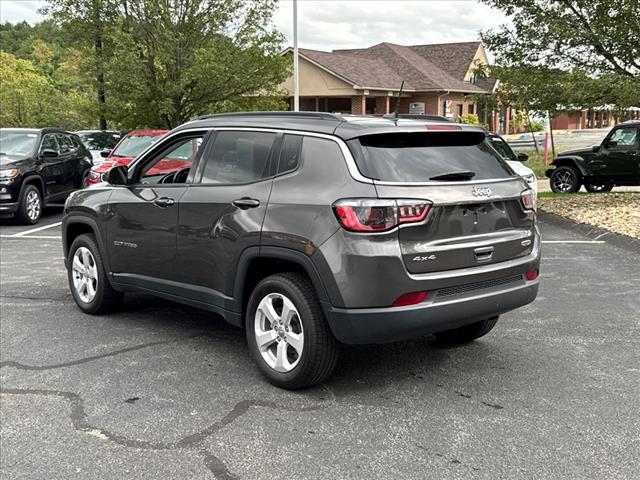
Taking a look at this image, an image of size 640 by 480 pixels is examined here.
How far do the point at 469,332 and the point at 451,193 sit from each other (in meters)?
1.58

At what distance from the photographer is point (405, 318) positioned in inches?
157

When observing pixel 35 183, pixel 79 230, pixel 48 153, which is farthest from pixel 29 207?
pixel 79 230

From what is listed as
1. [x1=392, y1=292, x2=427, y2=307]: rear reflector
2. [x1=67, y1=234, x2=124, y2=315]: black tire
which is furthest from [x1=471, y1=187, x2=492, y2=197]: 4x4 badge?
[x1=67, y1=234, x2=124, y2=315]: black tire

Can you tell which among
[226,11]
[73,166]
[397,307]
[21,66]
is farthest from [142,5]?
[21,66]

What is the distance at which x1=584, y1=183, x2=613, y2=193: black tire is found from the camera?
55.5ft

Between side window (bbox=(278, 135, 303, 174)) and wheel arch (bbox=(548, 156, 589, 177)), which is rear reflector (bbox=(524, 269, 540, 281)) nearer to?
side window (bbox=(278, 135, 303, 174))

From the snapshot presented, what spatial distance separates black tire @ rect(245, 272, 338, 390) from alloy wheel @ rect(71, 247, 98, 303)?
240 centimetres

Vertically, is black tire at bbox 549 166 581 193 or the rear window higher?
the rear window

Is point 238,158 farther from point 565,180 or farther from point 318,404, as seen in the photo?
point 565,180

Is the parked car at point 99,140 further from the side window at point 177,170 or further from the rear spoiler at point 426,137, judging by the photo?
the rear spoiler at point 426,137

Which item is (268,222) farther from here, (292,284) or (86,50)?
(86,50)

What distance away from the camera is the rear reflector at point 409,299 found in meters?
3.97

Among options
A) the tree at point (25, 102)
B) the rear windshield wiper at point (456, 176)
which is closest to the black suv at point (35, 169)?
the rear windshield wiper at point (456, 176)

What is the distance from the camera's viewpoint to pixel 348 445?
11.9 feet
